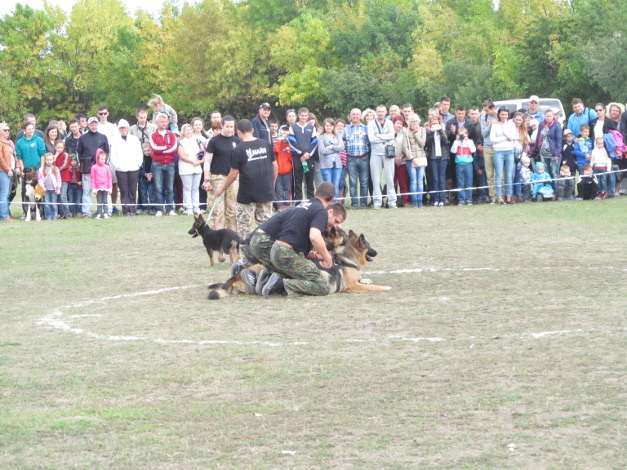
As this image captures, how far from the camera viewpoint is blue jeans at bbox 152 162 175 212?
2292 cm

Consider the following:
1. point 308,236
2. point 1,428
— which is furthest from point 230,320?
point 1,428

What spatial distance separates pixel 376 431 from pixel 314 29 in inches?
2818

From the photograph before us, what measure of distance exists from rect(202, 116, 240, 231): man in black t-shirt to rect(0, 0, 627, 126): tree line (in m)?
38.6

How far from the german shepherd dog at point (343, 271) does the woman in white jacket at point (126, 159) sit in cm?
1118

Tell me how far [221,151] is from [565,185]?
9703 mm

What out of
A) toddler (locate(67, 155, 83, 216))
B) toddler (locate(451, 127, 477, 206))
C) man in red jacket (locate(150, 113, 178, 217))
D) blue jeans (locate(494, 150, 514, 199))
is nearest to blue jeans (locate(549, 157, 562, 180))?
blue jeans (locate(494, 150, 514, 199))

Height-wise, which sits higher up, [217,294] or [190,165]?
[190,165]

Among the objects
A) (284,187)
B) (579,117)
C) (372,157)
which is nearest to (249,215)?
(284,187)

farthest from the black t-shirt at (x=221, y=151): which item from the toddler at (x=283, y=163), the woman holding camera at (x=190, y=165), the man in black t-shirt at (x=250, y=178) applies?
the toddler at (x=283, y=163)

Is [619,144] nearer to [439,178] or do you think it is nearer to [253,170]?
[439,178]

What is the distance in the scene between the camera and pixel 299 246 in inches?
453

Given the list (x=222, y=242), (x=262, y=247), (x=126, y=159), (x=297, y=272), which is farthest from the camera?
(x=126, y=159)

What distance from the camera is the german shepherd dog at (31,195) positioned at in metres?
22.5

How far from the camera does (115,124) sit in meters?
23.3
